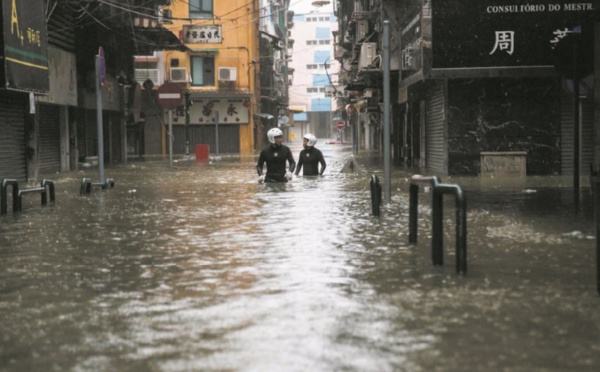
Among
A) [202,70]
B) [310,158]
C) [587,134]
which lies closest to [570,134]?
[587,134]

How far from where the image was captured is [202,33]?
46375mm

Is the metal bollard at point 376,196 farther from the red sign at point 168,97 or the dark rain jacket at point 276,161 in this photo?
the red sign at point 168,97

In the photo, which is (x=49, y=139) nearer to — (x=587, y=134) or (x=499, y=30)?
(x=499, y=30)

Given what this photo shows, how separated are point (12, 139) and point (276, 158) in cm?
845

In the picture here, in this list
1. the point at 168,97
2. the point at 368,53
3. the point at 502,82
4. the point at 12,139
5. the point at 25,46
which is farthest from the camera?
the point at 368,53

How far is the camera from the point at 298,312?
5535 mm

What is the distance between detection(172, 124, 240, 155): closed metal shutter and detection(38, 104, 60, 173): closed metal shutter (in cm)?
2999

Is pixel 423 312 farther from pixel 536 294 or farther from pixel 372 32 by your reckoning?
pixel 372 32

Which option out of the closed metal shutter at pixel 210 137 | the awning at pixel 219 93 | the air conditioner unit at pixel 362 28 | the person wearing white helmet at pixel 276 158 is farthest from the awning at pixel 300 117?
the person wearing white helmet at pixel 276 158

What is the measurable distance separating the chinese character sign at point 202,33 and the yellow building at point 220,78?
10.9 m

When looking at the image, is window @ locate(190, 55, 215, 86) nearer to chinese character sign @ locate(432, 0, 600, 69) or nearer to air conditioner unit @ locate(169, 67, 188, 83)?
air conditioner unit @ locate(169, 67, 188, 83)

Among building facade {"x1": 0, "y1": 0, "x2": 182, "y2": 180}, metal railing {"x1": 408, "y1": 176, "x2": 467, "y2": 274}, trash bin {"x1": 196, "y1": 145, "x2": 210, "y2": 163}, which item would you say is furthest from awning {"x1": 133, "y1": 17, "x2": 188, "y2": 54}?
metal railing {"x1": 408, "y1": 176, "x2": 467, "y2": 274}

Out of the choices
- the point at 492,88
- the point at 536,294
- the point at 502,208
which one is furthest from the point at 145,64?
the point at 536,294

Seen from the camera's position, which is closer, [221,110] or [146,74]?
[146,74]
